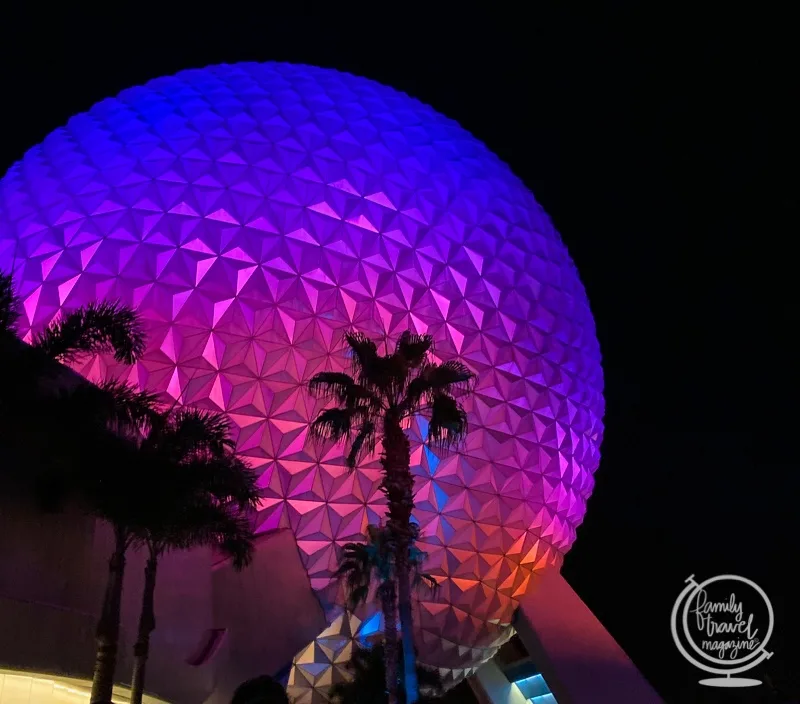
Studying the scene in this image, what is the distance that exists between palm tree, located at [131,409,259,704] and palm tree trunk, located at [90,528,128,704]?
0.44 m

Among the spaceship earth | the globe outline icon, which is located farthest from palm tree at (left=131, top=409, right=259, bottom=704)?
the globe outline icon

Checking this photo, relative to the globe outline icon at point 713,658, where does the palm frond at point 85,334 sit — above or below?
above

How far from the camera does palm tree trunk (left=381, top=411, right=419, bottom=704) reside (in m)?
11.0

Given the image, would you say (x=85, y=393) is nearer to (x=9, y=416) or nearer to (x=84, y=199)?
(x=9, y=416)

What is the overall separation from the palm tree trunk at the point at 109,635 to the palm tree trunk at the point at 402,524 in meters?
3.70

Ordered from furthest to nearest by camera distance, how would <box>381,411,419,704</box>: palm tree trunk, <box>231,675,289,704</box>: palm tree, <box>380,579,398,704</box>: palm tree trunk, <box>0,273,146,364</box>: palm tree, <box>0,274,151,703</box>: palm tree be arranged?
<box>380,579,398,704</box>: palm tree trunk, <box>381,411,419,704</box>: palm tree trunk, <box>0,273,146,364</box>: palm tree, <box>0,274,151,703</box>: palm tree, <box>231,675,289,704</box>: palm tree

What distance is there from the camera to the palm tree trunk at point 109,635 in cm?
955

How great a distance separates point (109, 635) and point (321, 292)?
325 inches

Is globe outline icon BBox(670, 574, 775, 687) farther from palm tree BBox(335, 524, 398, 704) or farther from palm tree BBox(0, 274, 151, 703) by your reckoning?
palm tree BBox(0, 274, 151, 703)

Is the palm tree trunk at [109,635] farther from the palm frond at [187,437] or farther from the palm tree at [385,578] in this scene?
the palm tree at [385,578]

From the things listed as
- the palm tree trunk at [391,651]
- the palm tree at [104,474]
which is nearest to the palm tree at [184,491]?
the palm tree at [104,474]

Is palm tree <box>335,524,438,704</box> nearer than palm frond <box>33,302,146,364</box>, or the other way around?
palm frond <box>33,302,146,364</box>

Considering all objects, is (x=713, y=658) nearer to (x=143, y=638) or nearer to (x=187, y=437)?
(x=143, y=638)

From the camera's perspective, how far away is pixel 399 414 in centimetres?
1159
